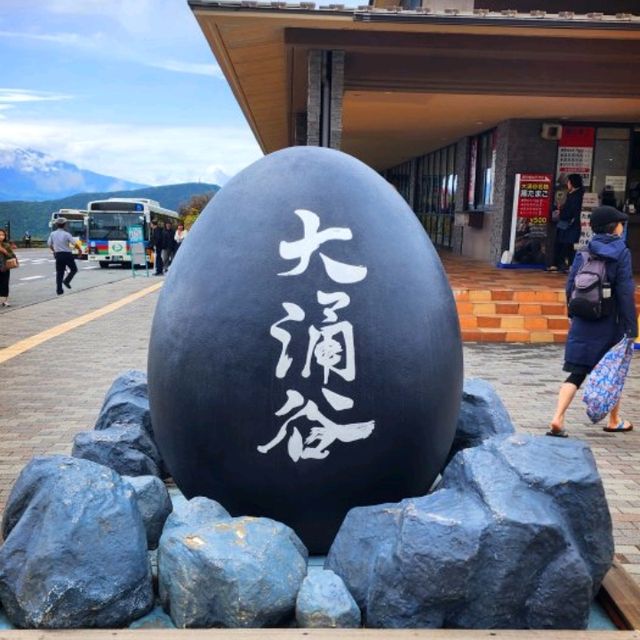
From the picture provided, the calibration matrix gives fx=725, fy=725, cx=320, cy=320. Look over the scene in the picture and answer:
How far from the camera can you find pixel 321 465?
307 cm

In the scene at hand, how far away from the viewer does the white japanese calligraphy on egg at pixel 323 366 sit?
2998mm

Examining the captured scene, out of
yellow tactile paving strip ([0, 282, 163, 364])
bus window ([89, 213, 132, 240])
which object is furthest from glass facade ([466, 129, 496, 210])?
bus window ([89, 213, 132, 240])

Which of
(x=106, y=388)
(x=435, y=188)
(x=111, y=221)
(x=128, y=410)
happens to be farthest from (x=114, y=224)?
(x=128, y=410)

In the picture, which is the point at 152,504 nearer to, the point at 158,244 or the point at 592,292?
the point at 592,292

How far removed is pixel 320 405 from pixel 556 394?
5225 mm

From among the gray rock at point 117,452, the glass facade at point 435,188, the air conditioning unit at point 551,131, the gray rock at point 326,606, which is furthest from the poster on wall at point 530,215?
the gray rock at point 326,606

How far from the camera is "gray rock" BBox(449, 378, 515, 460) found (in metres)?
4.13

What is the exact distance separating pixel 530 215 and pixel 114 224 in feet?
61.1

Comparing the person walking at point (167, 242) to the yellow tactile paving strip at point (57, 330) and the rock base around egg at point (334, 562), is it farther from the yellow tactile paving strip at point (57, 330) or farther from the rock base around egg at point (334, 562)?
the rock base around egg at point (334, 562)

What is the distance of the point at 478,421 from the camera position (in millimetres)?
4172

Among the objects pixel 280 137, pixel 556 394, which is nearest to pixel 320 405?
pixel 556 394

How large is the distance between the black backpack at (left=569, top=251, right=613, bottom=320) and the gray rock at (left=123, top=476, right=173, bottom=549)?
367cm

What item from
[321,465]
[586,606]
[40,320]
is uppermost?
[321,465]

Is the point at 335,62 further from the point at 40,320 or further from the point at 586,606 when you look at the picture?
the point at 586,606
